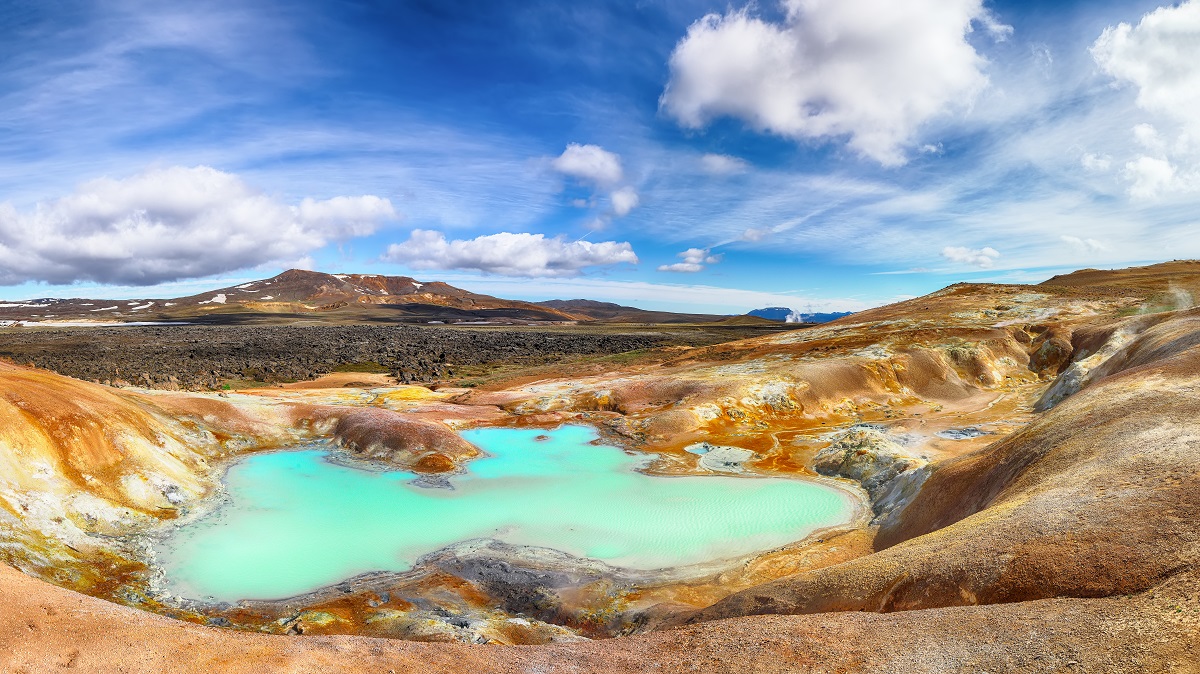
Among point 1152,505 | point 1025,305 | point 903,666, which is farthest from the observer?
point 1025,305

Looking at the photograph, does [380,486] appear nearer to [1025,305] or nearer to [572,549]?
[572,549]

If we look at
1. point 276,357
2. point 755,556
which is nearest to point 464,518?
point 755,556

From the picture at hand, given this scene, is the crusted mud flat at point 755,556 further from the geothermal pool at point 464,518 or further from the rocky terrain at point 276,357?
the rocky terrain at point 276,357

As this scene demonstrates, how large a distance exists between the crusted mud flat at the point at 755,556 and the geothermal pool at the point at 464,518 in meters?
1.14

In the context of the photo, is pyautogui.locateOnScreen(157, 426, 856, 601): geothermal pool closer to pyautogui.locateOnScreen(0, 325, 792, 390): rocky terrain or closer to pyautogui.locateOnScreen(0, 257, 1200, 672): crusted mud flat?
pyautogui.locateOnScreen(0, 257, 1200, 672): crusted mud flat

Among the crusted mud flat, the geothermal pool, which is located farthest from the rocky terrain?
the geothermal pool

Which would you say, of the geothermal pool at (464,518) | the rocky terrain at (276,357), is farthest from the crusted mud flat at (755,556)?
the rocky terrain at (276,357)

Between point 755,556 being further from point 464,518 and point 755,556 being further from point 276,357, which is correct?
point 276,357

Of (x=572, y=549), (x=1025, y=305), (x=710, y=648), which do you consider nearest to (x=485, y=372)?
(x=572, y=549)

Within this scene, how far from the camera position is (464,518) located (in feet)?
69.4

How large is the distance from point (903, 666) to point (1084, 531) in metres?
4.55

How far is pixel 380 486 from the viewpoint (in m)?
24.7

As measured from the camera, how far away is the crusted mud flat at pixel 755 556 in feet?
26.3

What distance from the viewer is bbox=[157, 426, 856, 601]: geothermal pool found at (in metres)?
17.0
